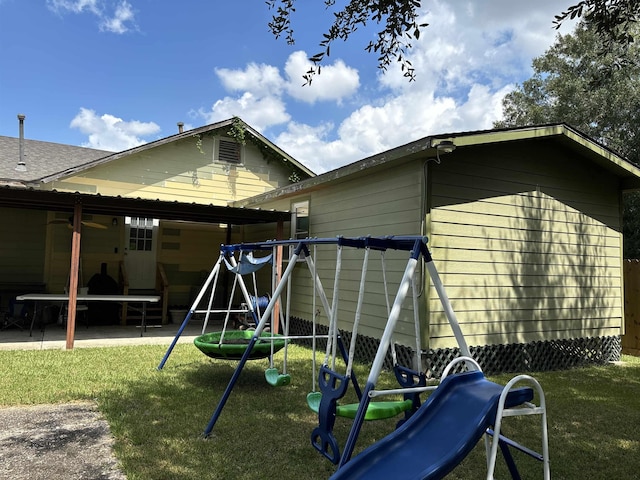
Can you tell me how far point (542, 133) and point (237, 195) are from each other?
26.6ft

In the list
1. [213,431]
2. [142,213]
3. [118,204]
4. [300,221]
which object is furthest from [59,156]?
[213,431]

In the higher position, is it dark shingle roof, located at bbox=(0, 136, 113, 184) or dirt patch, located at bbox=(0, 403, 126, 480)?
dark shingle roof, located at bbox=(0, 136, 113, 184)

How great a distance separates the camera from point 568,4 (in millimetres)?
4703

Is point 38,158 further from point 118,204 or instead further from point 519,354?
point 519,354

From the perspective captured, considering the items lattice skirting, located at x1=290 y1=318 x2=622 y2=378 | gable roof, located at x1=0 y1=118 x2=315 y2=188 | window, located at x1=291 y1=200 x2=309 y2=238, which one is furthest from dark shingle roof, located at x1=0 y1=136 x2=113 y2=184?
lattice skirting, located at x1=290 y1=318 x2=622 y2=378

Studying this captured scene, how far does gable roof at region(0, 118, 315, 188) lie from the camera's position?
34.3ft

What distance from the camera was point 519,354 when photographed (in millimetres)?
6969

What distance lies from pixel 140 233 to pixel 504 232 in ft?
29.7

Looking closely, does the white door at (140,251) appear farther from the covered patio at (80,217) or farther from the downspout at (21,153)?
the downspout at (21,153)

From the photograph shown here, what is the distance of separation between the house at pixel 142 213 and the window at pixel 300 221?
0.45m

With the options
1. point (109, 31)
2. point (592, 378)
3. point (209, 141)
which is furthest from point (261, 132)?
point (592, 378)

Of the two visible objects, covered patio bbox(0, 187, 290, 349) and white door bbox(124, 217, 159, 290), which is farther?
white door bbox(124, 217, 159, 290)

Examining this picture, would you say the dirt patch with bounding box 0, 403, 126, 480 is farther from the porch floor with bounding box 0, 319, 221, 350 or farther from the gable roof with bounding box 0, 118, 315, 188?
the gable roof with bounding box 0, 118, 315, 188

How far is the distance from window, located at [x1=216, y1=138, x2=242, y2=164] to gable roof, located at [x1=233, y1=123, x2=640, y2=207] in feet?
14.7
